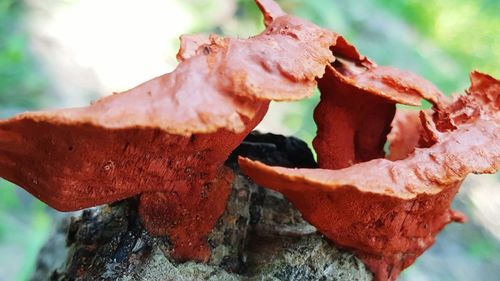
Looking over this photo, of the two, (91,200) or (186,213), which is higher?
(91,200)

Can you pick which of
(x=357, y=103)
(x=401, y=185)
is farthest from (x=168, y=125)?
(x=357, y=103)

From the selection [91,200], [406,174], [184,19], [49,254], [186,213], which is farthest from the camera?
[184,19]

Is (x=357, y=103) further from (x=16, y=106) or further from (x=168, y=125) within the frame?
(x=16, y=106)

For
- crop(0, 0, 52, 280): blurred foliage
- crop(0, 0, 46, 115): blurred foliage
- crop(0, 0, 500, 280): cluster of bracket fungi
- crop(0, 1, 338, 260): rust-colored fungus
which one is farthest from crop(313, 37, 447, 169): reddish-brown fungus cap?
crop(0, 0, 46, 115): blurred foliage

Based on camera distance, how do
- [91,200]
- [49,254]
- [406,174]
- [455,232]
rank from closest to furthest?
[406,174] → [91,200] → [49,254] → [455,232]

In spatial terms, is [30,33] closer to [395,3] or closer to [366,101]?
[395,3]

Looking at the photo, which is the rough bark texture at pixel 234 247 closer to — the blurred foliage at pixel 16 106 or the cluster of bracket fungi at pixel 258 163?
the cluster of bracket fungi at pixel 258 163

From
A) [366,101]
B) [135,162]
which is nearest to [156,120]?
[135,162]

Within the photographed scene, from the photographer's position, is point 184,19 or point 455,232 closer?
point 455,232
